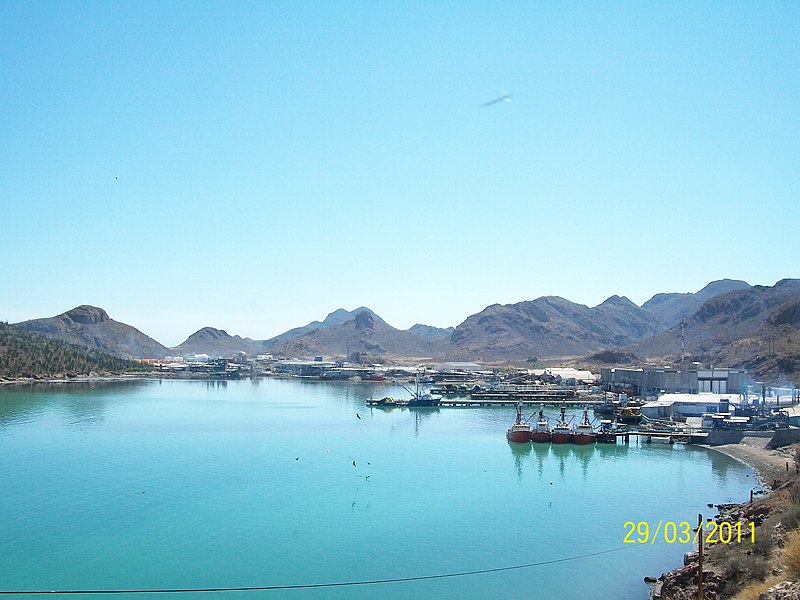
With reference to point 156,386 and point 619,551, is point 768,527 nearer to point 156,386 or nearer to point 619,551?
point 619,551

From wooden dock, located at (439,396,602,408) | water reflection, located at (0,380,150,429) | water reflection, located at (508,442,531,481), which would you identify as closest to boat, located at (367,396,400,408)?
wooden dock, located at (439,396,602,408)

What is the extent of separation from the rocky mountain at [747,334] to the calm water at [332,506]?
3891 cm

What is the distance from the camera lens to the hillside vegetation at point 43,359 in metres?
80.8

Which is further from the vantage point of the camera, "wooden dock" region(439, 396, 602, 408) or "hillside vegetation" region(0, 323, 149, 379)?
"hillside vegetation" region(0, 323, 149, 379)

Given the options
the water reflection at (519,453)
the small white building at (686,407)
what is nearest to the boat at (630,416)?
the small white building at (686,407)

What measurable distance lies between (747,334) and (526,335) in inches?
2729

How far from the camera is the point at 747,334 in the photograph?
101938 mm

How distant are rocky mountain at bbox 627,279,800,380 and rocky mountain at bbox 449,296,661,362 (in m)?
22.3

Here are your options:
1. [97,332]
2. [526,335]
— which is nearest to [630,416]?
[526,335]

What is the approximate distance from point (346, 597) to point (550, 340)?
154 m

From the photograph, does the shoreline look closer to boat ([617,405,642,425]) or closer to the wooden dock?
boat ([617,405,642,425])

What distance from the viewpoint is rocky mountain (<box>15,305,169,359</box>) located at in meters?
160

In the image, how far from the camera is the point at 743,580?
12.9 meters

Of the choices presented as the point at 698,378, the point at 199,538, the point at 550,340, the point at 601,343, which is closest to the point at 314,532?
the point at 199,538
